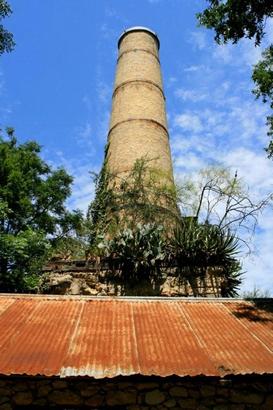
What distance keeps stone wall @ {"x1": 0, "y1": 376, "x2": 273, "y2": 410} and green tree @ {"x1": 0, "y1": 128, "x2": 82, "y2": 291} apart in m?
7.34

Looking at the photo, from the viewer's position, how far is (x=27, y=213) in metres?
17.8

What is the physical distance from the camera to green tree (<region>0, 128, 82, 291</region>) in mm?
13305

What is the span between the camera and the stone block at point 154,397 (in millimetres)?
5508

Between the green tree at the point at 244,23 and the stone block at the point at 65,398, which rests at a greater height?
the green tree at the point at 244,23

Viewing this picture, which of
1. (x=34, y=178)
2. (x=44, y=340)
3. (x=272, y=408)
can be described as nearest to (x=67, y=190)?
(x=34, y=178)

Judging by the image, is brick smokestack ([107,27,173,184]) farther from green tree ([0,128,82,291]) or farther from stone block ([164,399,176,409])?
stone block ([164,399,176,409])

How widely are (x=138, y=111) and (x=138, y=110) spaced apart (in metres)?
0.06

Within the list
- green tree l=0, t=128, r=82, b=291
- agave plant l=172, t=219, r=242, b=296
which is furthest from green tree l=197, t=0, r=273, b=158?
green tree l=0, t=128, r=82, b=291

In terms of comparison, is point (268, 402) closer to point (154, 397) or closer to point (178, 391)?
point (178, 391)

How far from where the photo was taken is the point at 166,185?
15023 mm

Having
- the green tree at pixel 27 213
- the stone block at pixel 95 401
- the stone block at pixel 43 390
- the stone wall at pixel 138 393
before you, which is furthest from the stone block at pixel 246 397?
the green tree at pixel 27 213

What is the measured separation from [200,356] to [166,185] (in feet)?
32.0

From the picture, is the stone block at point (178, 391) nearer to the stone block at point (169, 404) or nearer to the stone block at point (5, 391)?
the stone block at point (169, 404)

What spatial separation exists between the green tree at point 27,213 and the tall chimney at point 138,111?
408cm
